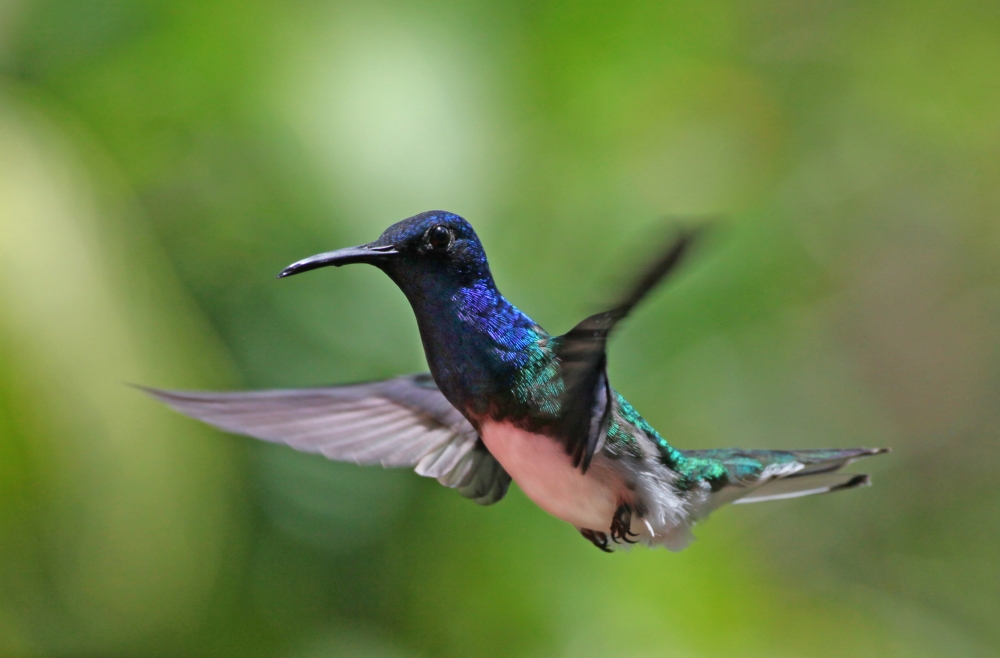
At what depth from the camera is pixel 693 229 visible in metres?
0.44

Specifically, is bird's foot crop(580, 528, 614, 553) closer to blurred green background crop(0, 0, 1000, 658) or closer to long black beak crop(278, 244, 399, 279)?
long black beak crop(278, 244, 399, 279)

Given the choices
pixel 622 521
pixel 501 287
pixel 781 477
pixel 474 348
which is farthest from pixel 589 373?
pixel 501 287

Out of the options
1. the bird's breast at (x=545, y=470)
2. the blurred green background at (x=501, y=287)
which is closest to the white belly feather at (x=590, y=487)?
the bird's breast at (x=545, y=470)

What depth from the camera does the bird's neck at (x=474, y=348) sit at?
2.35ft

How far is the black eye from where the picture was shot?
70 centimetres

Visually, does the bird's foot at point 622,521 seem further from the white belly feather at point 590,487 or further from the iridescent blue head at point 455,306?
the iridescent blue head at point 455,306

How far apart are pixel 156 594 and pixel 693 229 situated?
1.57 meters

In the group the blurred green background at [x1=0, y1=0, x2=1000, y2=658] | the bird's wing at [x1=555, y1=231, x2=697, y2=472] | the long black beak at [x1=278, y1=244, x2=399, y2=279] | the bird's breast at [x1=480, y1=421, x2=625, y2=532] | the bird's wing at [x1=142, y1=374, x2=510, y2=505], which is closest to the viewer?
the bird's wing at [x1=555, y1=231, x2=697, y2=472]

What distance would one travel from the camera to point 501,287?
1942 millimetres

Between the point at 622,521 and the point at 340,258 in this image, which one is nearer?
the point at 340,258

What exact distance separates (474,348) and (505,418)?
66 mm

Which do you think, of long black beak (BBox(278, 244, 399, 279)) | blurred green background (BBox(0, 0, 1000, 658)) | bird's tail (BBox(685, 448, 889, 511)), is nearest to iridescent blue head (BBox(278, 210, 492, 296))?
long black beak (BBox(278, 244, 399, 279))

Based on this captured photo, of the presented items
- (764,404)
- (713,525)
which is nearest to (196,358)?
(713,525)

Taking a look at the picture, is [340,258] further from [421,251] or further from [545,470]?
[545,470]
